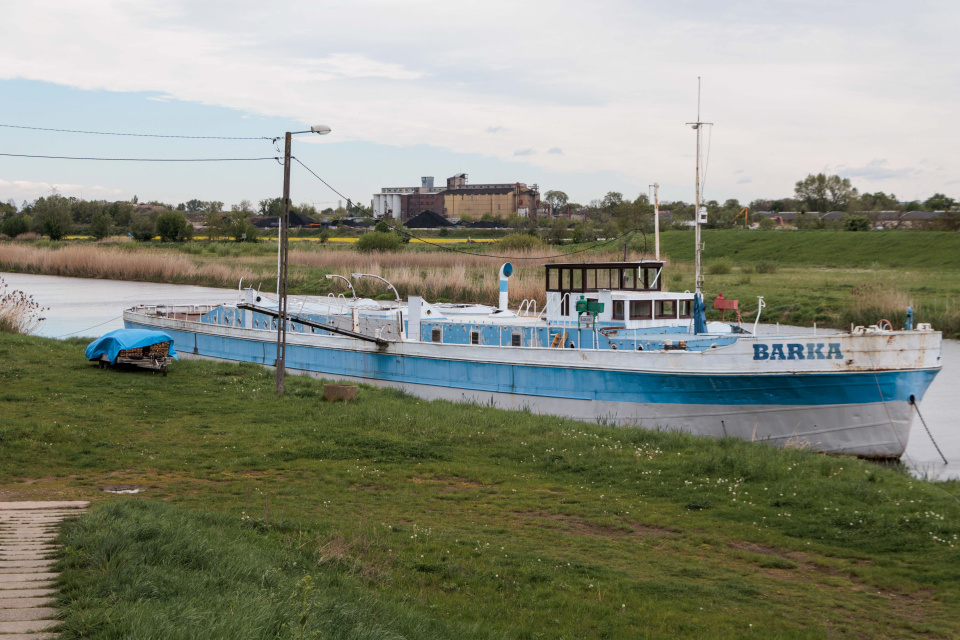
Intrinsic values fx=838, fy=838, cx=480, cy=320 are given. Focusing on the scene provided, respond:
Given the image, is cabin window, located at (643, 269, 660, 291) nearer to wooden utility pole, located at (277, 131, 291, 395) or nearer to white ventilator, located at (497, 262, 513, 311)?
white ventilator, located at (497, 262, 513, 311)

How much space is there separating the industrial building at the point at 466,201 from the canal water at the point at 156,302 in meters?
97.4

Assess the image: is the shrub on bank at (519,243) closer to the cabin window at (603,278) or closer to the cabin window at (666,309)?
the cabin window at (603,278)

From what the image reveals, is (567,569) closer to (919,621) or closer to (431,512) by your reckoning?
(431,512)

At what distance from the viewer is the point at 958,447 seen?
21.7m

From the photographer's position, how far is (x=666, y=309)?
83.3 feet

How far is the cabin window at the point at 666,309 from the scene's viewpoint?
2512 cm

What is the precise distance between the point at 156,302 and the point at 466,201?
122 m

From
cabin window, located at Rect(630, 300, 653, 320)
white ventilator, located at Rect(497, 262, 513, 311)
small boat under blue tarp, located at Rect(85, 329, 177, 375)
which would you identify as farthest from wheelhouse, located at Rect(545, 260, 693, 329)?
small boat under blue tarp, located at Rect(85, 329, 177, 375)

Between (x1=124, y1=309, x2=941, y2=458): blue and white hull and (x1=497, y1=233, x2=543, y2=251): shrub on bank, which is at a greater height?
(x1=497, y1=233, x2=543, y2=251): shrub on bank

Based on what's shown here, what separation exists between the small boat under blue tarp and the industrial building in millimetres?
138376

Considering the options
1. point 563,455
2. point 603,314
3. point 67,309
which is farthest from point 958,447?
point 67,309

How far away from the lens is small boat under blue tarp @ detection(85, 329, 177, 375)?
77.1 feet

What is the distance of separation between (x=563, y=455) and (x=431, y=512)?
168 inches

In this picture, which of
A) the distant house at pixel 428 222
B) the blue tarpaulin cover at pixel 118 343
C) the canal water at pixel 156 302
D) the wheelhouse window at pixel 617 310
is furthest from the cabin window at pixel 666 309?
the distant house at pixel 428 222
